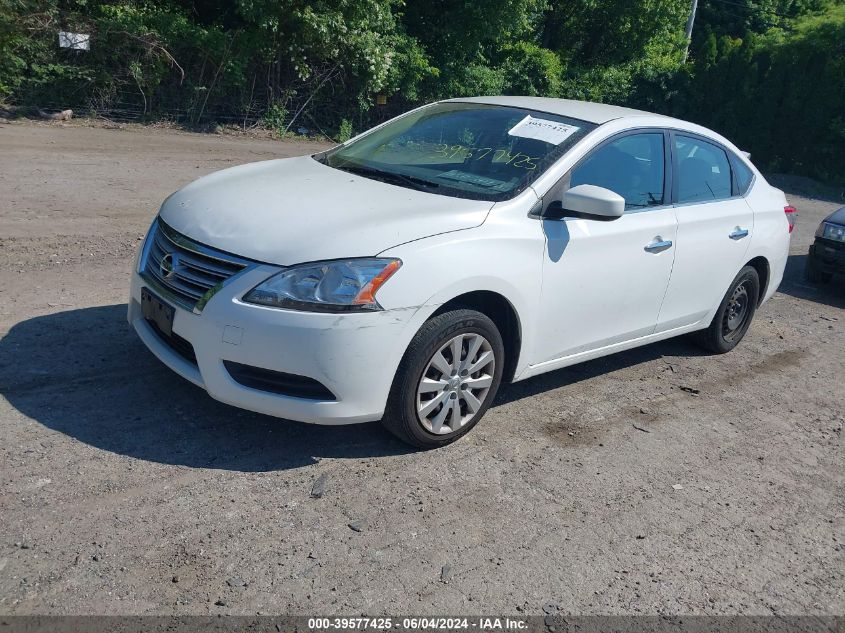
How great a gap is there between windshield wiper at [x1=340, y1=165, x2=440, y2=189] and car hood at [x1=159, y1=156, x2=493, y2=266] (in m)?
0.08

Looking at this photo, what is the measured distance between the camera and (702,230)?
5.79 metres

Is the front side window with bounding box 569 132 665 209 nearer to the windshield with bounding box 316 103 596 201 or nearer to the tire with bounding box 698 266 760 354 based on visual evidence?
the windshield with bounding box 316 103 596 201

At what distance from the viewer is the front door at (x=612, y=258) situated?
15.8 ft

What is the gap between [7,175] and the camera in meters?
10.1

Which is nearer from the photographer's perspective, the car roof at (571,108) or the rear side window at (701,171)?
the car roof at (571,108)

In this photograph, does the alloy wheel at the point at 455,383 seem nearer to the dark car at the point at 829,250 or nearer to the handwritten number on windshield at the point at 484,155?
the handwritten number on windshield at the point at 484,155

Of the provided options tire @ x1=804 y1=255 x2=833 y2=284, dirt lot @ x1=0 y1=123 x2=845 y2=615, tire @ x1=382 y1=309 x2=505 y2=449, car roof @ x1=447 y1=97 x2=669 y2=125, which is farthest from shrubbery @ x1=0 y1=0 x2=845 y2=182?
tire @ x1=382 y1=309 x2=505 y2=449

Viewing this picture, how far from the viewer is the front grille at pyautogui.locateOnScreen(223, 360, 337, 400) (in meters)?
4.01

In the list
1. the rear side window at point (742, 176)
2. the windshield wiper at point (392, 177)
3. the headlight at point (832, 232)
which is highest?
the rear side window at point (742, 176)

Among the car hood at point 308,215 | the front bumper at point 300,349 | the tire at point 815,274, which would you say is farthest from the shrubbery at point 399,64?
the front bumper at point 300,349

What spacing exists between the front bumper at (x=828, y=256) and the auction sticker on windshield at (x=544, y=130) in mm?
5450

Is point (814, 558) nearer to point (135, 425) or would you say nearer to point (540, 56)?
point (135, 425)

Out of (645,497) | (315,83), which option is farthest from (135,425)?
(315,83)

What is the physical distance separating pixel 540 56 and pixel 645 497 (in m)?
21.5
